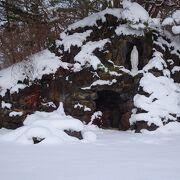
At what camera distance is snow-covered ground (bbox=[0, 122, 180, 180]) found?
13.1ft

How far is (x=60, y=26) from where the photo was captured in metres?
11.3

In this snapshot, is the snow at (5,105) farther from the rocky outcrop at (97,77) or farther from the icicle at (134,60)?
the icicle at (134,60)

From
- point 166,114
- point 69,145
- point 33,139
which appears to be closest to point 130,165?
point 69,145

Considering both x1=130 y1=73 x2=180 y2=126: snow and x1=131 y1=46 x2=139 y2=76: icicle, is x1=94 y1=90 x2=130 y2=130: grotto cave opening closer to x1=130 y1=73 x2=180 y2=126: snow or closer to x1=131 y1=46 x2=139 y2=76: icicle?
x1=130 y1=73 x2=180 y2=126: snow

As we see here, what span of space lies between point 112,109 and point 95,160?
4.93 meters

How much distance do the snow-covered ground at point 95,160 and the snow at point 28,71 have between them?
3.33 m

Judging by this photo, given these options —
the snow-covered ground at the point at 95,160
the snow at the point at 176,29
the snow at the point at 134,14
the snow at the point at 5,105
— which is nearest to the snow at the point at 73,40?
the snow at the point at 134,14

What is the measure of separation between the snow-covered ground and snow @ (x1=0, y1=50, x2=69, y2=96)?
3.33 metres

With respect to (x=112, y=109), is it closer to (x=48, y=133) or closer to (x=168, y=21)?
(x=168, y=21)

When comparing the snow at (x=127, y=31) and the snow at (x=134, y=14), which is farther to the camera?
the snow at (x=127, y=31)

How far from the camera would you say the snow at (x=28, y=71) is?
945cm

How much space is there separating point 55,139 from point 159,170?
2630 mm

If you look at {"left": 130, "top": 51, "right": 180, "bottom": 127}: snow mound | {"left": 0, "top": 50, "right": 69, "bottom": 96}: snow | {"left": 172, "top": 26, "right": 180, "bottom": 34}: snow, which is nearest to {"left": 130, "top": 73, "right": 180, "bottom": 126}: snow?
{"left": 130, "top": 51, "right": 180, "bottom": 127}: snow mound

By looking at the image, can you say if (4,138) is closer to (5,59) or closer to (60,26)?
(5,59)
